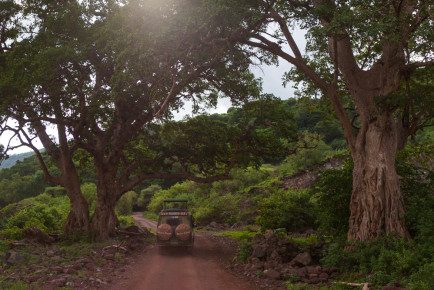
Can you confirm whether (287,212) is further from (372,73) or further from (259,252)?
(372,73)

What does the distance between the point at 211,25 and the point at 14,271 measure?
9912 millimetres

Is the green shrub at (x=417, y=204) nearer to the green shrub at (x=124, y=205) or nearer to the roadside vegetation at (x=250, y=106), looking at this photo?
the roadside vegetation at (x=250, y=106)

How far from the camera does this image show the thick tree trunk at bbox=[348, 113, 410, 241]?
9.83 m

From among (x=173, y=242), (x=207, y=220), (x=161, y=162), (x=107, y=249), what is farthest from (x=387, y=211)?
(x=207, y=220)

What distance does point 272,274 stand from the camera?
32.4ft

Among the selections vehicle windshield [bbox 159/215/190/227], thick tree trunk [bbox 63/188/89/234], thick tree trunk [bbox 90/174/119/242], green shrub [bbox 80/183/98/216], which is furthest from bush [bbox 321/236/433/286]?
green shrub [bbox 80/183/98/216]

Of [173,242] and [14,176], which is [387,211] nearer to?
[173,242]

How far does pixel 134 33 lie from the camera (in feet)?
37.1

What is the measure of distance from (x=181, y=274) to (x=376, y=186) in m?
6.77

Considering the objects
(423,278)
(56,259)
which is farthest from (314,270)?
(56,259)

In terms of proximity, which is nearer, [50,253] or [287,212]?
[50,253]

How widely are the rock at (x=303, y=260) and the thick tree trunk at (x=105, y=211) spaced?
10630 mm

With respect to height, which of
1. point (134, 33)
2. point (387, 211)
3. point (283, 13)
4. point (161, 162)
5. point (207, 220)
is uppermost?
point (283, 13)

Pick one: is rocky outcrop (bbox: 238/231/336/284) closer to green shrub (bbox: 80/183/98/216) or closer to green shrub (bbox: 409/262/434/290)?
green shrub (bbox: 409/262/434/290)
